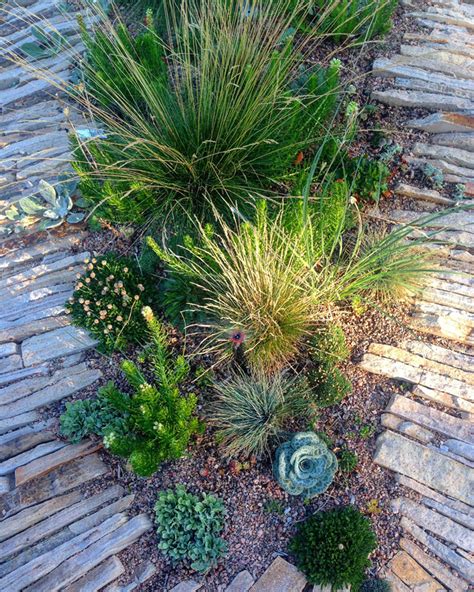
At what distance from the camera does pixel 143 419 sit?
276 centimetres

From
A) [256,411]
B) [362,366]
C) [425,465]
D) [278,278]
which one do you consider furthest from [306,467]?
[278,278]

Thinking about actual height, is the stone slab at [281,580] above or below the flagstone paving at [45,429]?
below

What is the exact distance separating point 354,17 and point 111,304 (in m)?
3.09

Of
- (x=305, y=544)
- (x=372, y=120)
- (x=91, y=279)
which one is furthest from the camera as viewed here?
(x=372, y=120)

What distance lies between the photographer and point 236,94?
12.5 feet

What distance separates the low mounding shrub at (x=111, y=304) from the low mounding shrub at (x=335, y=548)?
155 cm

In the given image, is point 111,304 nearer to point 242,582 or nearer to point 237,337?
point 237,337

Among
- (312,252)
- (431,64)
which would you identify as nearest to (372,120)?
(431,64)

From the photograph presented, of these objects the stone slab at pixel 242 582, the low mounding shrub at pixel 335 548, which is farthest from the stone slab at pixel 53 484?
the low mounding shrub at pixel 335 548

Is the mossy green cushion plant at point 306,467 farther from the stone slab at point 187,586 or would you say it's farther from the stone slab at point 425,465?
the stone slab at point 187,586

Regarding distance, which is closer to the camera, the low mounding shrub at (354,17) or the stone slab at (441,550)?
the stone slab at (441,550)

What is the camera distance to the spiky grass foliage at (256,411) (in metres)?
3.05

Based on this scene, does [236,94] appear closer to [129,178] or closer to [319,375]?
[129,178]

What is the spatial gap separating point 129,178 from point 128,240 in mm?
464
